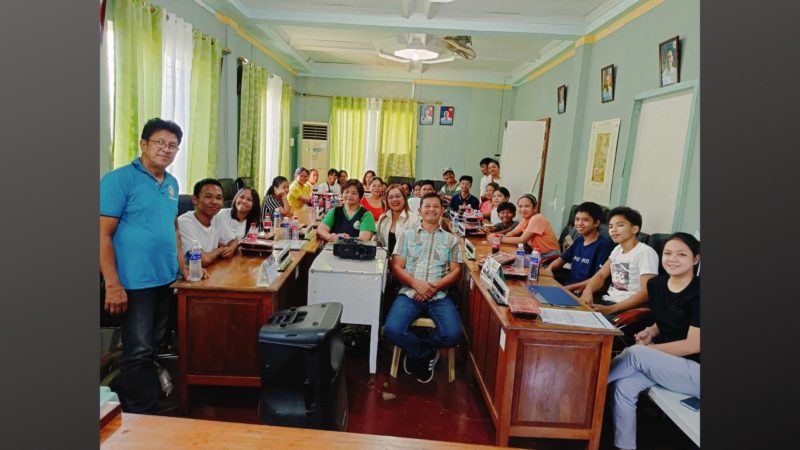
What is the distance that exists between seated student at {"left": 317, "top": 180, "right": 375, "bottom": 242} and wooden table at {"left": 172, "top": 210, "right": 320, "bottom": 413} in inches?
46.1

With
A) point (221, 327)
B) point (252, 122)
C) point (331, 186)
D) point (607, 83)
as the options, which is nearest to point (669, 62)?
point (607, 83)

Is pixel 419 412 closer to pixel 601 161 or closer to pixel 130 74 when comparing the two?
pixel 130 74

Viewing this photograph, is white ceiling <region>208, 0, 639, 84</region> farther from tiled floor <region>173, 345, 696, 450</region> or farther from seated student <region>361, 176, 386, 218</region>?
tiled floor <region>173, 345, 696, 450</region>

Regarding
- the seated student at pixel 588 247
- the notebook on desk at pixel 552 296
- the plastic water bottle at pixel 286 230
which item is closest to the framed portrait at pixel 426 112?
the plastic water bottle at pixel 286 230

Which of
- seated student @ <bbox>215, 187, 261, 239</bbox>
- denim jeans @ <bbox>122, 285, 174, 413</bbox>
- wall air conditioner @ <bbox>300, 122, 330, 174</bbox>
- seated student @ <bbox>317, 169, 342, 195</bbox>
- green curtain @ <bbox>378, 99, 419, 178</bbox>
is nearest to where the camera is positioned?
denim jeans @ <bbox>122, 285, 174, 413</bbox>

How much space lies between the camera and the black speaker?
5.08 ft

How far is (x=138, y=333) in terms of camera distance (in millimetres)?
2084

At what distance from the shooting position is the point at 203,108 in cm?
435

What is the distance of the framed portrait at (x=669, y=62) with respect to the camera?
126 inches

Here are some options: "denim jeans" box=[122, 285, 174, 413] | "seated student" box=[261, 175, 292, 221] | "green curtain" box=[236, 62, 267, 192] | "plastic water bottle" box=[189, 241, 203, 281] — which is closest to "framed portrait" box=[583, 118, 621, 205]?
"seated student" box=[261, 175, 292, 221]

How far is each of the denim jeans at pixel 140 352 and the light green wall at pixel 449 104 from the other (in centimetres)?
691
